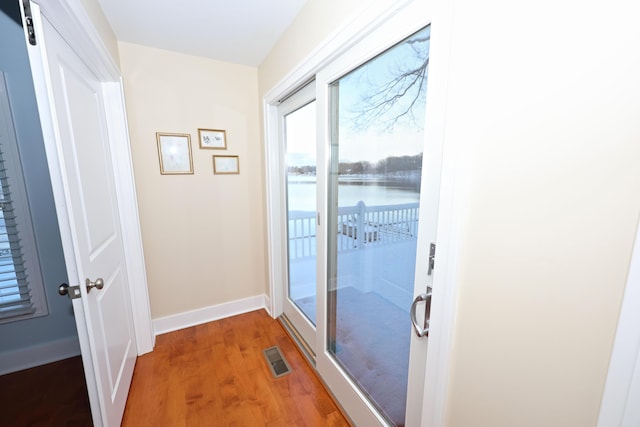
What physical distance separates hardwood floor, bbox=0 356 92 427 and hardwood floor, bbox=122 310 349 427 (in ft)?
0.90

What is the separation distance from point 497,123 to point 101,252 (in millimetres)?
1843

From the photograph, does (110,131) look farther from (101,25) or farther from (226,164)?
(226,164)

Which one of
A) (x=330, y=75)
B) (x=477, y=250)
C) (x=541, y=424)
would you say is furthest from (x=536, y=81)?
(x=330, y=75)

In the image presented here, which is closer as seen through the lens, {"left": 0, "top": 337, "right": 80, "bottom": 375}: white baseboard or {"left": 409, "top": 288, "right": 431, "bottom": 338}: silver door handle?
{"left": 409, "top": 288, "right": 431, "bottom": 338}: silver door handle

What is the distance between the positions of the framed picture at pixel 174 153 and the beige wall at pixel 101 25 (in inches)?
22.8

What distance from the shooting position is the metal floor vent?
181 cm

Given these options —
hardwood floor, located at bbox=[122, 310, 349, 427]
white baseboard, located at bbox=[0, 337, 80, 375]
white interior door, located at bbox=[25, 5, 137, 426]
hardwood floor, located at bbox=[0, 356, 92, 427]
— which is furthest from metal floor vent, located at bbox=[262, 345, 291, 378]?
white baseboard, located at bbox=[0, 337, 80, 375]

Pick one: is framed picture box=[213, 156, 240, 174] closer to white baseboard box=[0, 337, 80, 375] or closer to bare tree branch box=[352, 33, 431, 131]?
bare tree branch box=[352, 33, 431, 131]

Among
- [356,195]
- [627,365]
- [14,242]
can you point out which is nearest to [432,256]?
[627,365]

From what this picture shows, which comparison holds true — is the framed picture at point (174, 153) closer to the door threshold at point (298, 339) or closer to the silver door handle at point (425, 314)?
the door threshold at point (298, 339)

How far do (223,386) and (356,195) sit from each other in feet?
Answer: 5.16

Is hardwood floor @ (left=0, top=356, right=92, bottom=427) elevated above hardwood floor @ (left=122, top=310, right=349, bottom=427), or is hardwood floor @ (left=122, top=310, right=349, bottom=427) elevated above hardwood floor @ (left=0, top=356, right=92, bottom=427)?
hardwood floor @ (left=0, top=356, right=92, bottom=427)

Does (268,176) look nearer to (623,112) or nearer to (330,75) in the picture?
(330,75)

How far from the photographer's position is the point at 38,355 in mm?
1824
